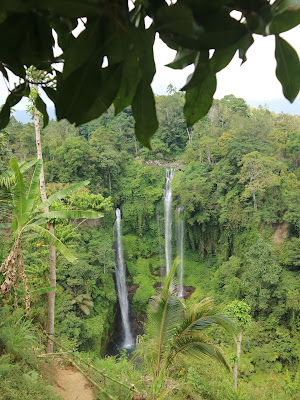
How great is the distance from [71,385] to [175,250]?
8963 mm

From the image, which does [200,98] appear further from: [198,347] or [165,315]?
[198,347]

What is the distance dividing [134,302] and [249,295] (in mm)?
4218

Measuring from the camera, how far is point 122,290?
1118cm

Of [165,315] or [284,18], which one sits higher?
[284,18]

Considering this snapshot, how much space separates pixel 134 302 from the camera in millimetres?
10836

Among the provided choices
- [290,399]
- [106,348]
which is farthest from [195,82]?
[106,348]

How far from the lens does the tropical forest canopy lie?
0.63ft

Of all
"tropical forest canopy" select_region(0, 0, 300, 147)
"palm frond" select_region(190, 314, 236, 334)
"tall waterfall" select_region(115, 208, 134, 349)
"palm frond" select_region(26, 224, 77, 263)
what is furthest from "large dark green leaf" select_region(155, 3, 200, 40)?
"tall waterfall" select_region(115, 208, 134, 349)

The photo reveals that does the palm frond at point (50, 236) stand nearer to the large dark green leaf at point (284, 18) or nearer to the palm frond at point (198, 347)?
the palm frond at point (198, 347)

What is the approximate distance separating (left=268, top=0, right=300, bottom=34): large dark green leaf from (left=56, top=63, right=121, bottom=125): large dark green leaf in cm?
12

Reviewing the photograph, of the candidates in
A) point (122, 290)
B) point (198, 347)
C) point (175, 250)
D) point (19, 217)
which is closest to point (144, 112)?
point (198, 347)

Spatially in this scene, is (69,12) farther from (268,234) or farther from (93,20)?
(268,234)

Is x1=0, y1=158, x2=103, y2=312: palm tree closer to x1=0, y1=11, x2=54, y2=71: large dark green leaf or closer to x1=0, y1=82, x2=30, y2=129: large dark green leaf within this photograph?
x1=0, y1=82, x2=30, y2=129: large dark green leaf

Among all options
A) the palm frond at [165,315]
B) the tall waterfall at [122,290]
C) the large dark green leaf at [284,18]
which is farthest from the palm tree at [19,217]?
the tall waterfall at [122,290]
